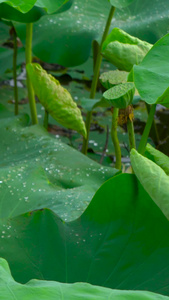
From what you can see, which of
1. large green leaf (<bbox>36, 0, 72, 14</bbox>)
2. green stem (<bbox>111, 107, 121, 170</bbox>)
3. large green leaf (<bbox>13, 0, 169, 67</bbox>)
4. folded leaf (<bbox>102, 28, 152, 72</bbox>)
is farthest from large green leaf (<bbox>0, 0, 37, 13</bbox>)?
large green leaf (<bbox>13, 0, 169, 67</bbox>)

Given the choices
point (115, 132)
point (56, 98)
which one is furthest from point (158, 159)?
point (56, 98)

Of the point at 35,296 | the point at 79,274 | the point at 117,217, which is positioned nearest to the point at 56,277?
the point at 79,274

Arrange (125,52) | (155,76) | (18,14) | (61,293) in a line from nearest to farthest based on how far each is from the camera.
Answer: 1. (61,293)
2. (155,76)
3. (125,52)
4. (18,14)

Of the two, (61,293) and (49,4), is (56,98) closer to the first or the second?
(49,4)

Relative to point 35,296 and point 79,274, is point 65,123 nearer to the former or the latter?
point 79,274

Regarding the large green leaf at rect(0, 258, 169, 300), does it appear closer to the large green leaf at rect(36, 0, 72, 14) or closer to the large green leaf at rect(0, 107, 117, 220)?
the large green leaf at rect(0, 107, 117, 220)

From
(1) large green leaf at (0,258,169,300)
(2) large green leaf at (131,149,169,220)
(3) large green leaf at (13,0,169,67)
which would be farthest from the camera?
(3) large green leaf at (13,0,169,67)
